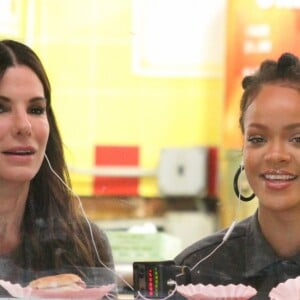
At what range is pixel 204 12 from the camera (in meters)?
2.19

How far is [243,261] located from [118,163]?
3.79 feet

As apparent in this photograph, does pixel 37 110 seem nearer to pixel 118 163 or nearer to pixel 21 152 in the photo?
pixel 21 152

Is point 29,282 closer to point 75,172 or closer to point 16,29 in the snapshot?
point 16,29

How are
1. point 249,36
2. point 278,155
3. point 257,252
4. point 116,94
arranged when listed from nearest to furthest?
point 278,155 < point 257,252 < point 249,36 < point 116,94

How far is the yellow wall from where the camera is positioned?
216 centimetres

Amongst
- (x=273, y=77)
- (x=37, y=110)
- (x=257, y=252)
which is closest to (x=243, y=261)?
(x=257, y=252)

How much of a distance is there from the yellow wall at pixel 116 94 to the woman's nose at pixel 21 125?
113 cm

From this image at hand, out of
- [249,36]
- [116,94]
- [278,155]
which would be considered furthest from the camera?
[116,94]

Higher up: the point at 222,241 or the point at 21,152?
the point at 21,152

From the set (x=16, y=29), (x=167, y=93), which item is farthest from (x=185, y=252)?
(x=167, y=93)

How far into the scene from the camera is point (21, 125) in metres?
0.99

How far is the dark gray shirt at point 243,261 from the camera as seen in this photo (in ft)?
3.36

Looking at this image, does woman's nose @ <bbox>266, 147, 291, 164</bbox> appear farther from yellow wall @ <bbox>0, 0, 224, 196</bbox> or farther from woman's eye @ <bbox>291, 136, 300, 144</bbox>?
yellow wall @ <bbox>0, 0, 224, 196</bbox>

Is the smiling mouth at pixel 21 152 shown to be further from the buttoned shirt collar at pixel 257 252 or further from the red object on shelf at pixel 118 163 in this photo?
the red object on shelf at pixel 118 163
